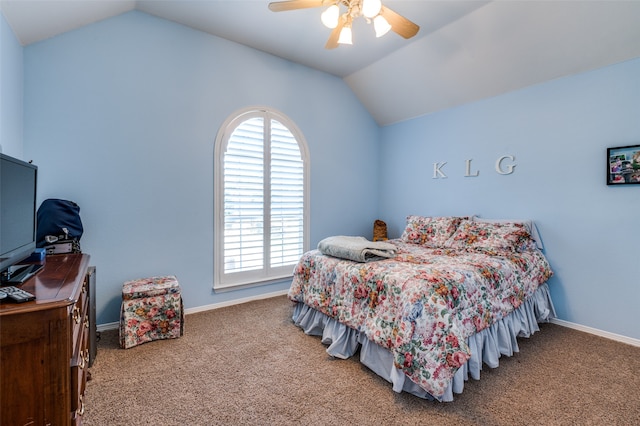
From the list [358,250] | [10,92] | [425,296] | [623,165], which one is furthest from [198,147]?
[623,165]

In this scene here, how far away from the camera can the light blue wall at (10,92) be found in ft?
6.29

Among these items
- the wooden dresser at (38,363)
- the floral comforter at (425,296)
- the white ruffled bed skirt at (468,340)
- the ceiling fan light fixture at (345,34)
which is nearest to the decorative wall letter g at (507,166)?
the floral comforter at (425,296)

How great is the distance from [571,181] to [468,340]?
6.69 feet

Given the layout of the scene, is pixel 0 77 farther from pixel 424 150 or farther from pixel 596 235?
pixel 596 235

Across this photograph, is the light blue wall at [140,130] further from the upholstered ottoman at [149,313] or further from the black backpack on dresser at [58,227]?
the upholstered ottoman at [149,313]

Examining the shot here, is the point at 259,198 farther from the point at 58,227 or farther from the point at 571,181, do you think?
the point at 571,181

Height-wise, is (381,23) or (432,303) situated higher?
(381,23)

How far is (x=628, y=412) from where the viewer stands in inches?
67.4

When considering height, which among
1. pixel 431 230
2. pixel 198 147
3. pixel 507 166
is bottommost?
pixel 431 230

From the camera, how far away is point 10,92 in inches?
81.6

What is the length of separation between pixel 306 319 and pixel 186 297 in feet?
4.34

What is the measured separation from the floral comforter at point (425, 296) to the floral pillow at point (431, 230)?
1.56 feet

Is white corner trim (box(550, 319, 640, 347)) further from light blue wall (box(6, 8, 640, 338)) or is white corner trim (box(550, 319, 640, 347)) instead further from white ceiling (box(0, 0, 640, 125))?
white ceiling (box(0, 0, 640, 125))

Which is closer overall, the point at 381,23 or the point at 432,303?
the point at 432,303
